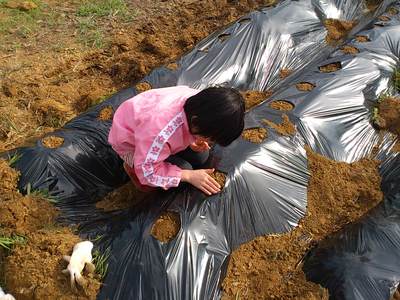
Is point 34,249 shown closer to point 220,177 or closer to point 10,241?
point 10,241

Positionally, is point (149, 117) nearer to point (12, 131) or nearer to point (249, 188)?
point (249, 188)

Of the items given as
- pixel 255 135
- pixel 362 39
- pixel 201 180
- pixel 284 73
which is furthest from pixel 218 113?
pixel 362 39

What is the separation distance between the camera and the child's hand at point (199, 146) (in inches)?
91.7

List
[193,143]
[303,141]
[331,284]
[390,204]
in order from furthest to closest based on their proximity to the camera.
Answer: [303,141] → [390,204] → [193,143] → [331,284]

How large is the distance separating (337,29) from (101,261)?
10.2 feet

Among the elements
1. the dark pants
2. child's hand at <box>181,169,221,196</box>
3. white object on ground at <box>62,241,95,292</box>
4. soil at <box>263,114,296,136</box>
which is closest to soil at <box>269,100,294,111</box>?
soil at <box>263,114,296,136</box>

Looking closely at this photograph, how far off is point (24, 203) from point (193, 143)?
95cm

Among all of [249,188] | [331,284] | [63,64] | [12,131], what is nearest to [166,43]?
[63,64]

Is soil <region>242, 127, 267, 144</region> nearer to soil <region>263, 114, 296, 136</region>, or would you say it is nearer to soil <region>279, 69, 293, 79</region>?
soil <region>263, 114, 296, 136</region>

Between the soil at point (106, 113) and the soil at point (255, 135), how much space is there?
90 cm

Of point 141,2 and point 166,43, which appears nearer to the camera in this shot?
point 166,43

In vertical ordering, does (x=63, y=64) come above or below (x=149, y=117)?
below

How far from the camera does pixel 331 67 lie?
128 inches

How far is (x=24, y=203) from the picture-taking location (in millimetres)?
2365
